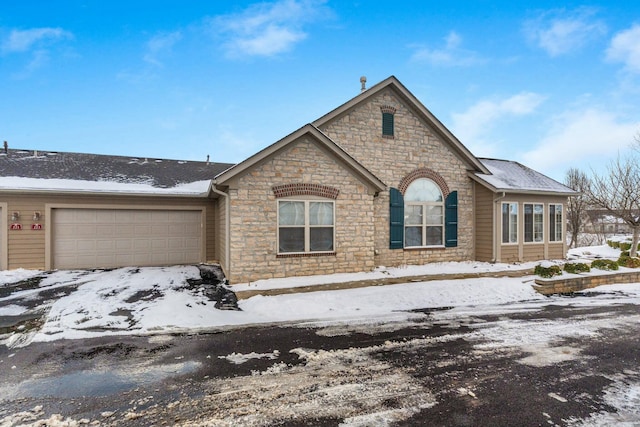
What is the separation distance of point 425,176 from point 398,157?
4.33 ft

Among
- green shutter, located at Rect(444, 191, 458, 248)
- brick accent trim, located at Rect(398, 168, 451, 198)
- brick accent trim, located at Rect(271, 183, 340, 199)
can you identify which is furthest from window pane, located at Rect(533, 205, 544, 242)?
brick accent trim, located at Rect(271, 183, 340, 199)

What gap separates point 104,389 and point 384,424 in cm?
327

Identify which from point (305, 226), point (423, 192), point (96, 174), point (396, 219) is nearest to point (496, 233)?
point (423, 192)

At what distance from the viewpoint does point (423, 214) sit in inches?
475

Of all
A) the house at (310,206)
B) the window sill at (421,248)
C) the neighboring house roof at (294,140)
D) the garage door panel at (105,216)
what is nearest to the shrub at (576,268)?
the house at (310,206)

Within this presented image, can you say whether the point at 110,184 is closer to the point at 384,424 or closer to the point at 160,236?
the point at 160,236

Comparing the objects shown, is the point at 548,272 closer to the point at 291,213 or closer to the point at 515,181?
the point at 515,181

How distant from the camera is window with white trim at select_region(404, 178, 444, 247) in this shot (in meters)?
11.9

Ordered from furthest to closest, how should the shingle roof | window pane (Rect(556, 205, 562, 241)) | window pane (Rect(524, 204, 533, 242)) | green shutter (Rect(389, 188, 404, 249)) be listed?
1. window pane (Rect(556, 205, 562, 241))
2. window pane (Rect(524, 204, 533, 242))
3. the shingle roof
4. green shutter (Rect(389, 188, 404, 249))

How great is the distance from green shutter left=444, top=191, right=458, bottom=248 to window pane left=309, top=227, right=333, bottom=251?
5.21 m

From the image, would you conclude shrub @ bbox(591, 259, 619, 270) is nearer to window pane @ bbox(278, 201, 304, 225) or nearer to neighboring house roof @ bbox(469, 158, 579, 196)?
neighboring house roof @ bbox(469, 158, 579, 196)

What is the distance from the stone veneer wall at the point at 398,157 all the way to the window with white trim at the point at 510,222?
3.85 ft

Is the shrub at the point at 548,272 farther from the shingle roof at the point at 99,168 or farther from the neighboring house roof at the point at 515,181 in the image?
the shingle roof at the point at 99,168

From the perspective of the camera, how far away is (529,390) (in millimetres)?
3809
